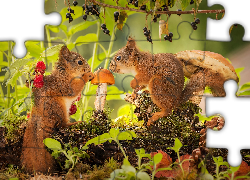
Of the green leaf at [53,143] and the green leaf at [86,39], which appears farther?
the green leaf at [86,39]

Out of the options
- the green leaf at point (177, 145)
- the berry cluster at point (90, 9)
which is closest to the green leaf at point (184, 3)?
the berry cluster at point (90, 9)

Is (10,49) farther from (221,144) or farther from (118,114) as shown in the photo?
(221,144)

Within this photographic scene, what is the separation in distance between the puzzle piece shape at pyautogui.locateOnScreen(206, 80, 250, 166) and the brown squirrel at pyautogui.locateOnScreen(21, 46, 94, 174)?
69 cm

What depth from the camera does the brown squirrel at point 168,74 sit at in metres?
1.34

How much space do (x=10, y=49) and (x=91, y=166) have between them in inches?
31.9

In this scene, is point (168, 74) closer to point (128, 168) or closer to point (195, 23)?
point (195, 23)

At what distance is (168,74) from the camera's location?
1344 mm

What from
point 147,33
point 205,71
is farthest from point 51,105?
point 205,71

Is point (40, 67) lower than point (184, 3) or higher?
lower

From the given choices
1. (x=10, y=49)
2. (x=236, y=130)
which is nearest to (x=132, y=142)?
(x=236, y=130)

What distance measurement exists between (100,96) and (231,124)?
26.7 inches

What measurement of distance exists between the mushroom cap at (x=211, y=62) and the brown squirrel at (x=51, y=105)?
0.54 m

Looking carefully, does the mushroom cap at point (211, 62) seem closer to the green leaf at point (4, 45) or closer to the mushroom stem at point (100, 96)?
the mushroom stem at point (100, 96)

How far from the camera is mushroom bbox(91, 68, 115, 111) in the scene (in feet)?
4.59
